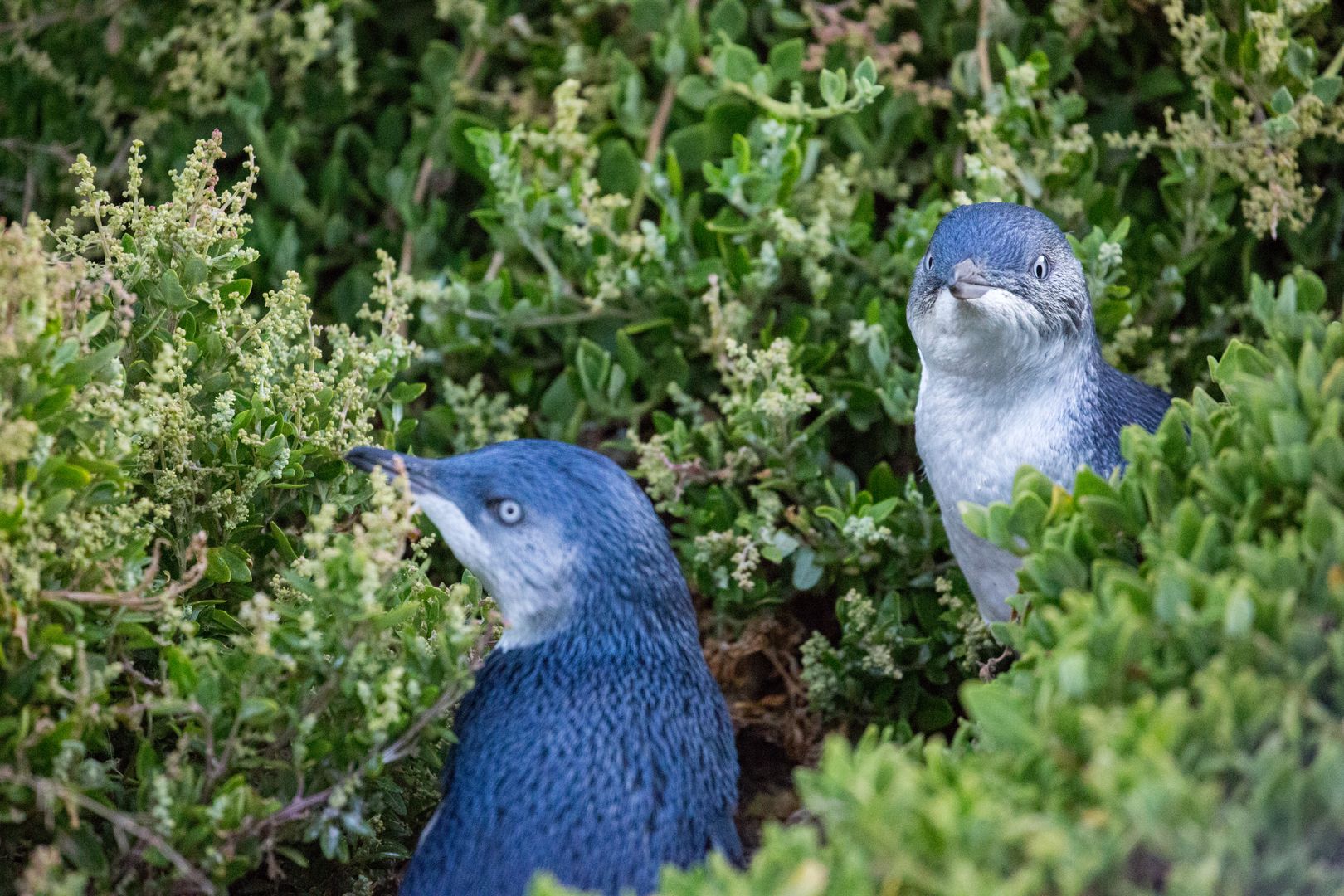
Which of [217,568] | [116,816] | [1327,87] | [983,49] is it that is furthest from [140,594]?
[1327,87]

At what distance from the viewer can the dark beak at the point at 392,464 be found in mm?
3299

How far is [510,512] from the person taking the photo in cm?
329

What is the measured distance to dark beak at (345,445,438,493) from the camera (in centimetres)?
330

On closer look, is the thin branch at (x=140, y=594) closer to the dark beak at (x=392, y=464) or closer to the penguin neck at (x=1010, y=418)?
the dark beak at (x=392, y=464)

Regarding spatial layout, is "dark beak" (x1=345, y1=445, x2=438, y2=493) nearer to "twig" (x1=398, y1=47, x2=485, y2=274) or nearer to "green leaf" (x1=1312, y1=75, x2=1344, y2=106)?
"twig" (x1=398, y1=47, x2=485, y2=274)

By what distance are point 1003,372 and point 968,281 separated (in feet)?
0.80

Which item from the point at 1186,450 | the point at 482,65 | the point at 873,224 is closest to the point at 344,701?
the point at 1186,450

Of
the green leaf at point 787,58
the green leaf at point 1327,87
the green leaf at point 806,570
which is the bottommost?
the green leaf at point 806,570

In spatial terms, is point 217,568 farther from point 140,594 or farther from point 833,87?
point 833,87

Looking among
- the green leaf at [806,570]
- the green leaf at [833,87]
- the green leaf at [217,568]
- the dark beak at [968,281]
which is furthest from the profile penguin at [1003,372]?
the green leaf at [217,568]

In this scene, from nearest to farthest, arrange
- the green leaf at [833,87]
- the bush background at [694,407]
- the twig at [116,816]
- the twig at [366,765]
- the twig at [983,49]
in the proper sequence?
the bush background at [694,407], the twig at [116,816], the twig at [366,765], the green leaf at [833,87], the twig at [983,49]

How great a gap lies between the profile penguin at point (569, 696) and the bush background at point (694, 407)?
0.16 meters

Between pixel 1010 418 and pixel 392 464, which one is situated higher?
pixel 1010 418

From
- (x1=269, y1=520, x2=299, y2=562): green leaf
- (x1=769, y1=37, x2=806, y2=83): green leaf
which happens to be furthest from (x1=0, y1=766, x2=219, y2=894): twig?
(x1=769, y1=37, x2=806, y2=83): green leaf
